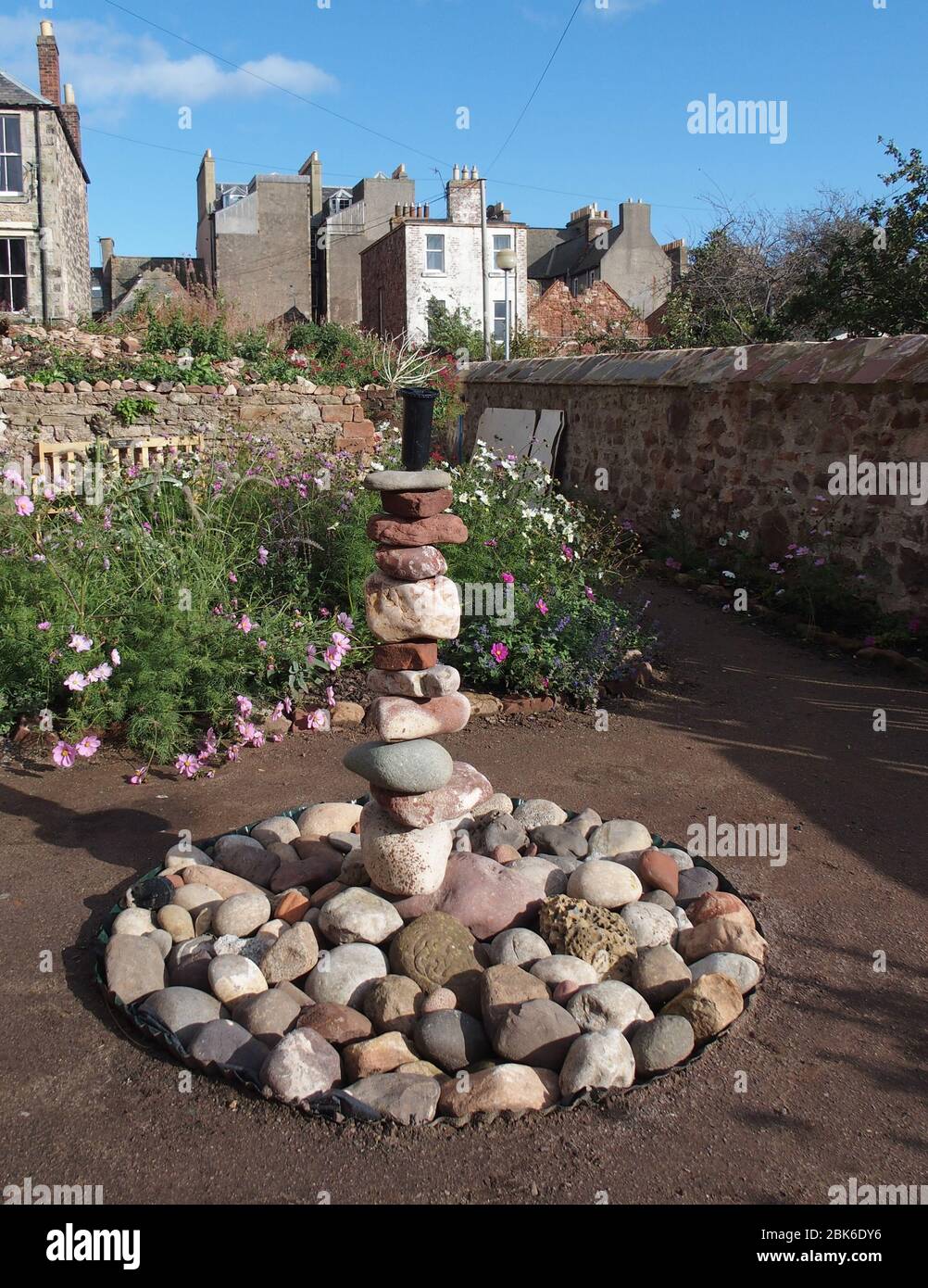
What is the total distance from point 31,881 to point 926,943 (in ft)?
10.8

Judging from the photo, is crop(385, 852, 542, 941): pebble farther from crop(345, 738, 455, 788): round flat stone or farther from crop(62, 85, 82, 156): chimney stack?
crop(62, 85, 82, 156): chimney stack

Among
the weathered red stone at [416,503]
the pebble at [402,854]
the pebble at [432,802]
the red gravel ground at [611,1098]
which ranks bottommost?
the red gravel ground at [611,1098]

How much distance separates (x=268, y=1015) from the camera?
9.77 ft

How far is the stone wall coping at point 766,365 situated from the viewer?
24.5ft

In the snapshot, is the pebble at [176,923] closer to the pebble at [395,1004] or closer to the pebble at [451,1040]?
the pebble at [395,1004]

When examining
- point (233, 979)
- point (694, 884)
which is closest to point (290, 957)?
point (233, 979)

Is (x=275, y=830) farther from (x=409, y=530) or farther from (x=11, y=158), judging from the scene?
(x=11, y=158)

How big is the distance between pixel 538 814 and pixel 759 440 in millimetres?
5894

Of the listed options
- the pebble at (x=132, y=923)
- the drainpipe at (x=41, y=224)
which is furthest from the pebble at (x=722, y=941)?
the drainpipe at (x=41, y=224)

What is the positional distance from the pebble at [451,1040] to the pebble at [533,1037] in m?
0.06

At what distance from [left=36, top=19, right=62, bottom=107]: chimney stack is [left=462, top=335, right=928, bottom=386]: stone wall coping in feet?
51.3

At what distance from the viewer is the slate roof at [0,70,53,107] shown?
2114cm

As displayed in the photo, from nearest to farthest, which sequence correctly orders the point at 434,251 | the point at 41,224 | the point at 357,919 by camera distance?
1. the point at 357,919
2. the point at 41,224
3. the point at 434,251

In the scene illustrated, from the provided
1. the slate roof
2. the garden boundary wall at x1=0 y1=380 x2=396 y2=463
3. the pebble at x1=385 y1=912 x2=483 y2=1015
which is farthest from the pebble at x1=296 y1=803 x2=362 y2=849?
the slate roof
